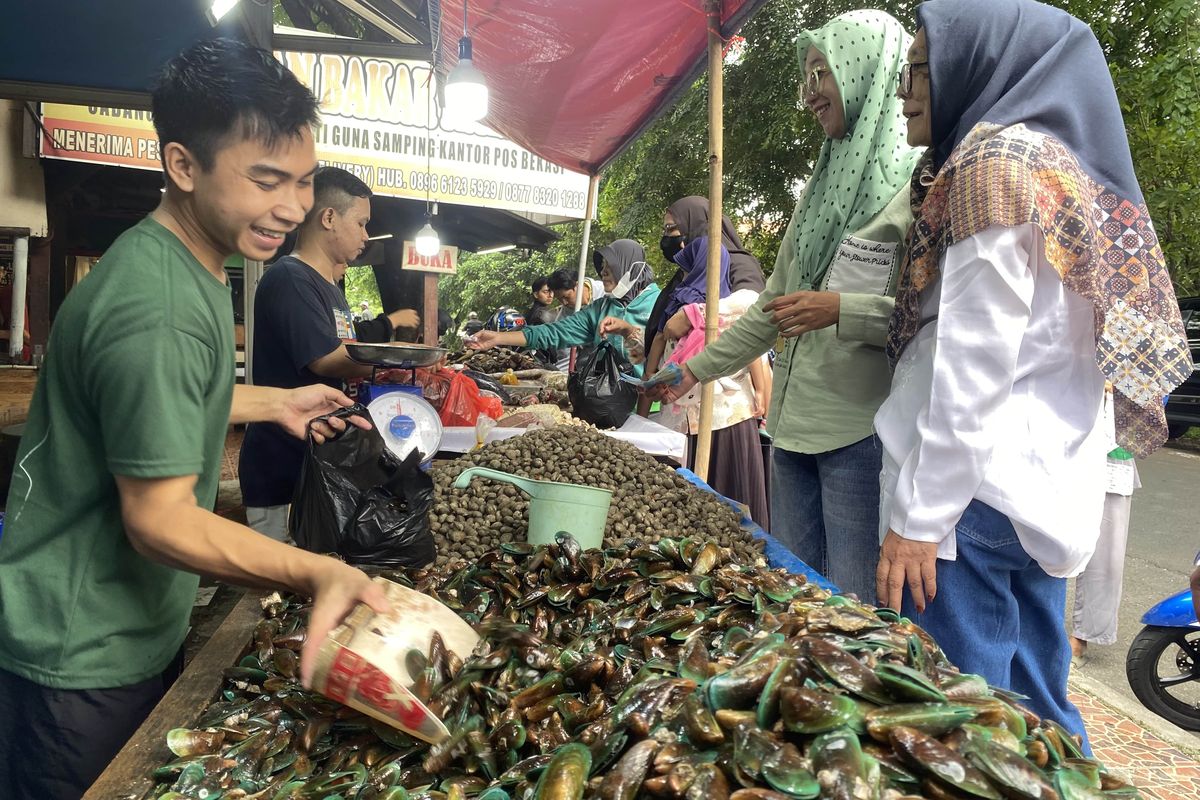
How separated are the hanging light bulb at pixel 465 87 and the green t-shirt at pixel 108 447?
3.36 metres

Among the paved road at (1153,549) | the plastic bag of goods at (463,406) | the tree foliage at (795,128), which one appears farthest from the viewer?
the tree foliage at (795,128)

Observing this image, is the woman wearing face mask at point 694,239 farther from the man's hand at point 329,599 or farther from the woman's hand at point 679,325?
the man's hand at point 329,599

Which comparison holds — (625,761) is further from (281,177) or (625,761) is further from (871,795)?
(281,177)

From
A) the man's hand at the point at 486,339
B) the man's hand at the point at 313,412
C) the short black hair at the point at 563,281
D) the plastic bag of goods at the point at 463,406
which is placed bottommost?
the plastic bag of goods at the point at 463,406

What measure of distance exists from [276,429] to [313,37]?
Result: 2780mm

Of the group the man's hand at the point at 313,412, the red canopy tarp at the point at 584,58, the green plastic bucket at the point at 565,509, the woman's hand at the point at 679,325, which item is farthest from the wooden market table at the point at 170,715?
the red canopy tarp at the point at 584,58

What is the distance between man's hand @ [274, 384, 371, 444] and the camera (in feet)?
6.84

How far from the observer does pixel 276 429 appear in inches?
115

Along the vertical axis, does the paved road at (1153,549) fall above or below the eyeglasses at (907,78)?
below

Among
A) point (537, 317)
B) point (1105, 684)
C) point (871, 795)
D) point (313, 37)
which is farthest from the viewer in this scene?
point (537, 317)

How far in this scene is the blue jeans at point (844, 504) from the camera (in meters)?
2.23

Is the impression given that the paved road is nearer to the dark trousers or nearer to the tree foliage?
the tree foliage

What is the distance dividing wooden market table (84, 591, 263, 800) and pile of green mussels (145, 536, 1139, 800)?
0.12ft

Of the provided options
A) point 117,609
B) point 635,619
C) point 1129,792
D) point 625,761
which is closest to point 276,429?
point 117,609
